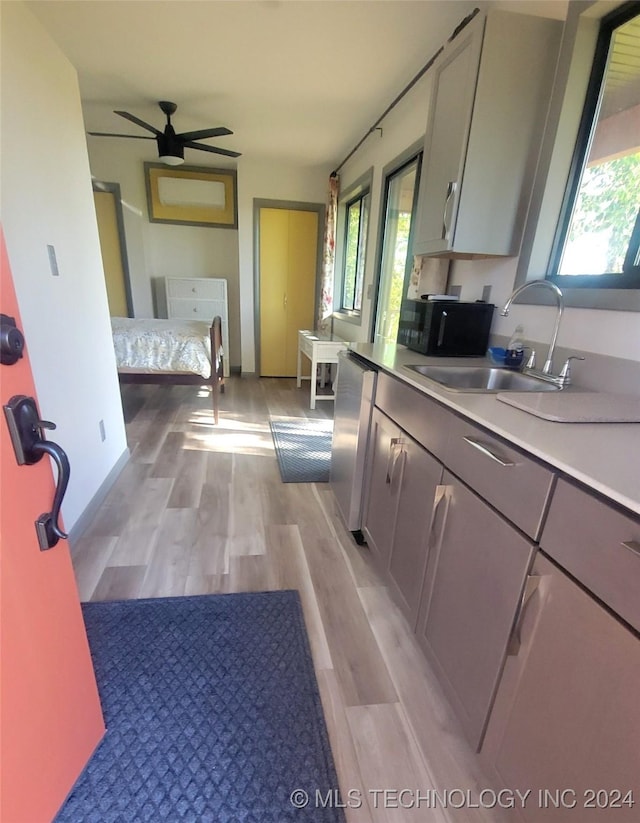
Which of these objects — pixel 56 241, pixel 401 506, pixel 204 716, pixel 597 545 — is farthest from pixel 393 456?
pixel 56 241

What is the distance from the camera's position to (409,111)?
2.64 m

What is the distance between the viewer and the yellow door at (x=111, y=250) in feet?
14.7

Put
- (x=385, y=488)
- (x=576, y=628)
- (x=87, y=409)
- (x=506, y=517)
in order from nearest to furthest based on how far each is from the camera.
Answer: (x=576, y=628) → (x=506, y=517) → (x=385, y=488) → (x=87, y=409)

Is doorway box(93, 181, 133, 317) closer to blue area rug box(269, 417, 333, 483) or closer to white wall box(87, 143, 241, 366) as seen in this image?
white wall box(87, 143, 241, 366)

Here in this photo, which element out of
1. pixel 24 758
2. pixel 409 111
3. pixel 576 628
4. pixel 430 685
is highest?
pixel 409 111

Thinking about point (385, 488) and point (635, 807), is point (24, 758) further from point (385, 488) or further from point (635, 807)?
point (385, 488)

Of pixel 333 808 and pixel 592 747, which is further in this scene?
pixel 333 808

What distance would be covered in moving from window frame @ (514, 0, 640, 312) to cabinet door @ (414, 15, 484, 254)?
33cm

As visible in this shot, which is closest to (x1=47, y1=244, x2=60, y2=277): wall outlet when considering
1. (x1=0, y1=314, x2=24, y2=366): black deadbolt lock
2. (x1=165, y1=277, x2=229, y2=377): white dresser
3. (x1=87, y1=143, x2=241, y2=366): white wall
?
(x1=0, y1=314, x2=24, y2=366): black deadbolt lock

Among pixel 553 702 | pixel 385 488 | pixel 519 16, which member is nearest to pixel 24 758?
pixel 553 702

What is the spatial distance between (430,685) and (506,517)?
30.3 inches

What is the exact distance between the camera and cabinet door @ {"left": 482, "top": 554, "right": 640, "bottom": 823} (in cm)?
62

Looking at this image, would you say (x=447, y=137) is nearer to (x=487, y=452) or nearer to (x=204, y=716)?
(x=487, y=452)

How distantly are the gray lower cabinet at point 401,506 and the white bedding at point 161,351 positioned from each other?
2.22m
